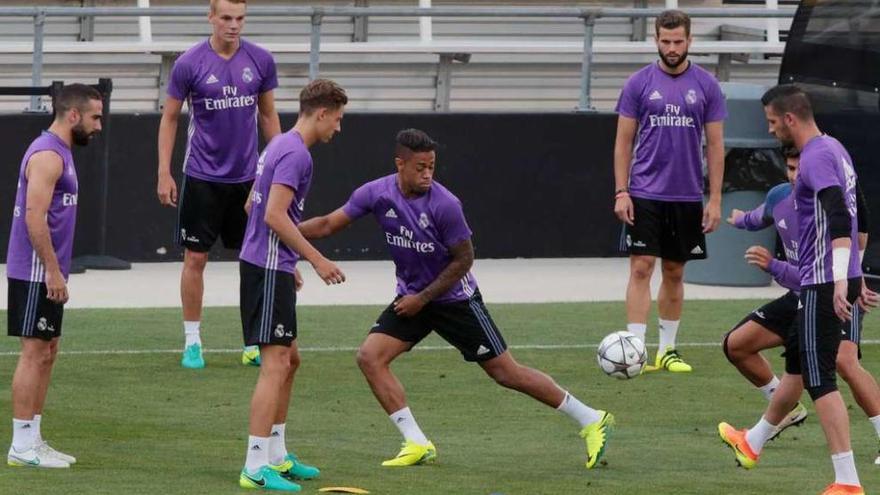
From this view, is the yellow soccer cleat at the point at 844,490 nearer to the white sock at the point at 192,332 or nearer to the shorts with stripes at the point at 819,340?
the shorts with stripes at the point at 819,340

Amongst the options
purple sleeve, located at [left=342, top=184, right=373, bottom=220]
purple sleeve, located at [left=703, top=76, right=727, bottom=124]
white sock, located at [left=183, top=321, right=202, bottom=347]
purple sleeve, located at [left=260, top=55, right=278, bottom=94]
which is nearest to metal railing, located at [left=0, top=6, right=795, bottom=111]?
purple sleeve, located at [left=260, top=55, right=278, bottom=94]

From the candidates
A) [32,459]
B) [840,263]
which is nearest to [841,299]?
[840,263]

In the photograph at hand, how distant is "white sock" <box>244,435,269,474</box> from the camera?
8.03m

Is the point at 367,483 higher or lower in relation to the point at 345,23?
lower

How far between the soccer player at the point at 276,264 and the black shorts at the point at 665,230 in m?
3.86

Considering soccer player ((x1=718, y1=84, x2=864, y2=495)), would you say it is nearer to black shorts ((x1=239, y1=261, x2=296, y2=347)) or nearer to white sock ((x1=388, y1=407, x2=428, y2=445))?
white sock ((x1=388, y1=407, x2=428, y2=445))

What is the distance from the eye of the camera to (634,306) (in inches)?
460

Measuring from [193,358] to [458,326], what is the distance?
3.31m

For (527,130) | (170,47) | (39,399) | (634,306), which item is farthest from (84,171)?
(39,399)

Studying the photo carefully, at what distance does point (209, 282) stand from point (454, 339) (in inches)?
306

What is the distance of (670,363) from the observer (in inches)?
465

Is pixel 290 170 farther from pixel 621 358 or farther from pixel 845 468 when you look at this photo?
pixel 621 358

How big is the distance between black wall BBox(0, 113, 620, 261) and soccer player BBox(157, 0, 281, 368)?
5.56 meters

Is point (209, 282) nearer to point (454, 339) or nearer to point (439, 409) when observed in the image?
point (439, 409)
